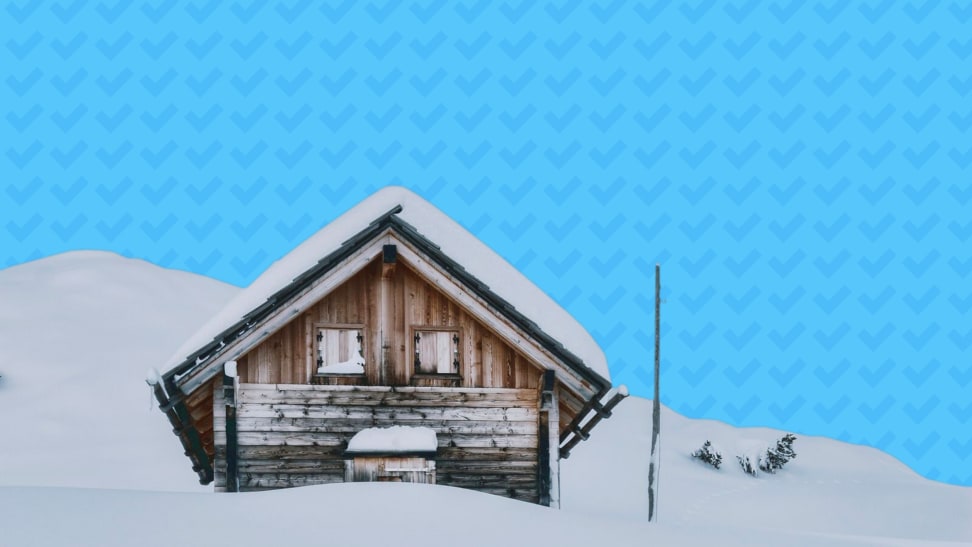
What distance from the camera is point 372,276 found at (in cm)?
1385

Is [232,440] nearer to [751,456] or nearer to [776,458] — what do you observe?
[751,456]

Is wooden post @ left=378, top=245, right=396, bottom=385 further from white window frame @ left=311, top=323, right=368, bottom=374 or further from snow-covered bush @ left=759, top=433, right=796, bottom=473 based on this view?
snow-covered bush @ left=759, top=433, right=796, bottom=473

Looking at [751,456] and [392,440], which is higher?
[392,440]

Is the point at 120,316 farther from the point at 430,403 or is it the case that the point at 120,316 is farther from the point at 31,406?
the point at 430,403

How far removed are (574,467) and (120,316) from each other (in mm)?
30599

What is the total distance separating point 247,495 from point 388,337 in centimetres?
387

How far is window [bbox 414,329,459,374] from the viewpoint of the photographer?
45.5 ft

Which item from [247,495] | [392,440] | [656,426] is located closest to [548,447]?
[392,440]

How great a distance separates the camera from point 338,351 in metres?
13.7

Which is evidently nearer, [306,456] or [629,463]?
[306,456]

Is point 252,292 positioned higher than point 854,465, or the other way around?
point 252,292

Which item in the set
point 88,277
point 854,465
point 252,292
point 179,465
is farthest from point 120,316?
point 252,292

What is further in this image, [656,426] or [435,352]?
[656,426]

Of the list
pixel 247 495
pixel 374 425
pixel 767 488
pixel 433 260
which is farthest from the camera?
pixel 767 488
